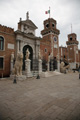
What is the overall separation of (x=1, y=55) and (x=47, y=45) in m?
12.6

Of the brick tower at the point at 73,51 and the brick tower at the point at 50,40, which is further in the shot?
the brick tower at the point at 73,51

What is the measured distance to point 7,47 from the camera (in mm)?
14438

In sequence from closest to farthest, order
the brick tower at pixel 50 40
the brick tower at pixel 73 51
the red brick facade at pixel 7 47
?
the red brick facade at pixel 7 47 < the brick tower at pixel 50 40 < the brick tower at pixel 73 51

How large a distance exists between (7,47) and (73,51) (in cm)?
3102

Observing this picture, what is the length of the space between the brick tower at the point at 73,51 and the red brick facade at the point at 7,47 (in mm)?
28255

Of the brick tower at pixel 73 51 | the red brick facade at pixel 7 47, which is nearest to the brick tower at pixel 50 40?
the red brick facade at pixel 7 47

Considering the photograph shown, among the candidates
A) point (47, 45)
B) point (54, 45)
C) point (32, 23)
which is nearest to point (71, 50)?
point (54, 45)

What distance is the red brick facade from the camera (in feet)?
44.8

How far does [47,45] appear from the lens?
2216 cm

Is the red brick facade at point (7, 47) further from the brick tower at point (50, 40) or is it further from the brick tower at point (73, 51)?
the brick tower at point (73, 51)

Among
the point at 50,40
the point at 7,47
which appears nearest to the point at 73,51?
the point at 50,40

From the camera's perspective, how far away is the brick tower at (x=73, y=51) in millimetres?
36438

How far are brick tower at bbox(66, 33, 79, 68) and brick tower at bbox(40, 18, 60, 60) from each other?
561 inches

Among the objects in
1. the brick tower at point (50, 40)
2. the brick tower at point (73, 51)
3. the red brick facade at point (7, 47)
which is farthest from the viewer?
the brick tower at point (73, 51)
